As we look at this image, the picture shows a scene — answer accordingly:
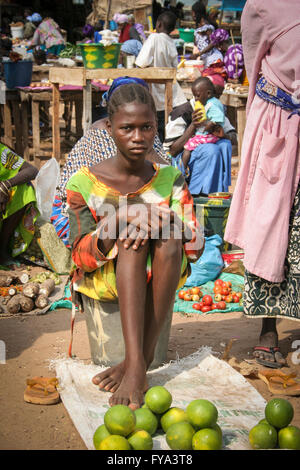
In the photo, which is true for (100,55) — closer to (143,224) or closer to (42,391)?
(143,224)

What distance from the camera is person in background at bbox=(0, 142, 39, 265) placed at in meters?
4.88

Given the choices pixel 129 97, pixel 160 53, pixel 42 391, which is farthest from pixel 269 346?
pixel 160 53

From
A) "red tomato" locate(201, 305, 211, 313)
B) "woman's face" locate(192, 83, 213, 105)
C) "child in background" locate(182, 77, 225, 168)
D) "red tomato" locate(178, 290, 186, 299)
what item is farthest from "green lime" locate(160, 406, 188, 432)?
"woman's face" locate(192, 83, 213, 105)

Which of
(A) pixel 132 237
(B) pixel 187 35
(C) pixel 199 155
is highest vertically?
(B) pixel 187 35

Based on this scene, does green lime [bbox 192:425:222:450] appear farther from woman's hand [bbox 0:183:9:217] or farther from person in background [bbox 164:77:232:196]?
person in background [bbox 164:77:232:196]

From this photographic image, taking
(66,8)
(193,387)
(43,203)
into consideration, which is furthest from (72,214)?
(66,8)

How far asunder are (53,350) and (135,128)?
5.06 feet

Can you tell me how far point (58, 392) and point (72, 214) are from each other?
876 millimetres

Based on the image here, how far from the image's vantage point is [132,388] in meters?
2.45

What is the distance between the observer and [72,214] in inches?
106

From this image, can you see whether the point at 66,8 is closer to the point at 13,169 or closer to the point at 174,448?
the point at 13,169

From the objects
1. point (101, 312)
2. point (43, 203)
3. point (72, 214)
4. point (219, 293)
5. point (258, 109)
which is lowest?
point (219, 293)

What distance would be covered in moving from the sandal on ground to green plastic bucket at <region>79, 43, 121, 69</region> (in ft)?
14.2

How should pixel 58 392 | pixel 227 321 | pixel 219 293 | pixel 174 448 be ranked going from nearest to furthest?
pixel 174 448
pixel 58 392
pixel 227 321
pixel 219 293
